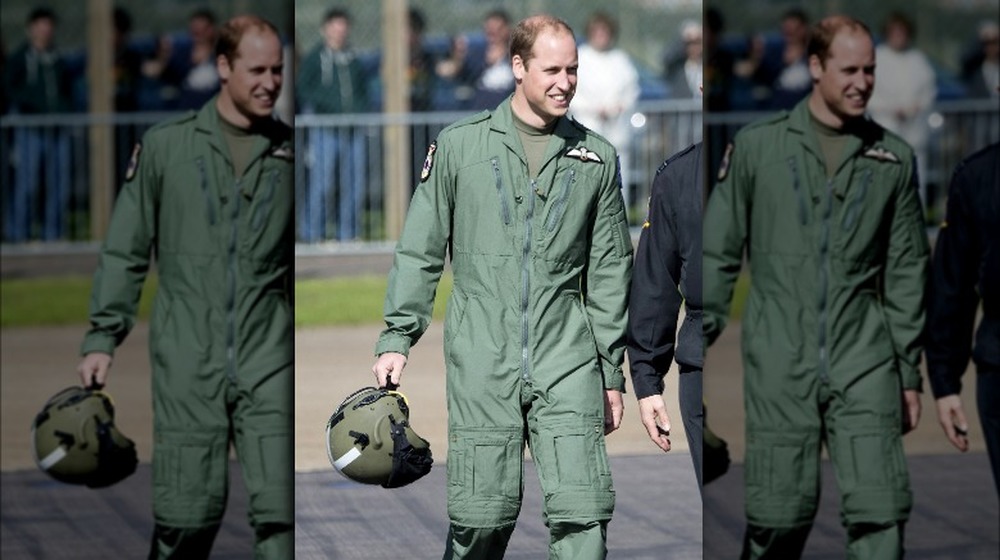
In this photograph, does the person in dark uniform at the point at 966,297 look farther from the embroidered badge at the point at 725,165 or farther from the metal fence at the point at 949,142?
the embroidered badge at the point at 725,165

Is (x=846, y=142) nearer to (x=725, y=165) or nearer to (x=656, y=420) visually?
(x=725, y=165)

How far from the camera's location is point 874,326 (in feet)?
13.4

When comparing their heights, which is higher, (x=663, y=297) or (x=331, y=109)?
(x=331, y=109)

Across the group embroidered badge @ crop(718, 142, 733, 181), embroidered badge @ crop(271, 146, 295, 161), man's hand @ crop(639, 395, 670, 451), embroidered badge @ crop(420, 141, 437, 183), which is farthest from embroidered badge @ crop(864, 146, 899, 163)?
embroidered badge @ crop(271, 146, 295, 161)

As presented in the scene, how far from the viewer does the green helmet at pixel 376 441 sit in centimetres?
422

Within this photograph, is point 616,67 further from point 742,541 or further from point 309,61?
point 309,61

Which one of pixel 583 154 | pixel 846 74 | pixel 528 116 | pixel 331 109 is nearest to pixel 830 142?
pixel 846 74

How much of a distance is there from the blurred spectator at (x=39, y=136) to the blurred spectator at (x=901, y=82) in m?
1.57

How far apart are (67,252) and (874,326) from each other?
5.18ft

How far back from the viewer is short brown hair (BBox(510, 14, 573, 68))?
4.24 m

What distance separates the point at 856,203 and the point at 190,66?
130 centimetres

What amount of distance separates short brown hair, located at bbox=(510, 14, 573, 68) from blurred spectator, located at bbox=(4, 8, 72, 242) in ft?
2.96

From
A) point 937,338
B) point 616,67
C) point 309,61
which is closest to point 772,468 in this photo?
point 937,338

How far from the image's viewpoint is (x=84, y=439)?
Result: 166 inches
